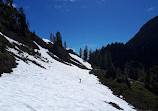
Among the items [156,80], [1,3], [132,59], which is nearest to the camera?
[1,3]

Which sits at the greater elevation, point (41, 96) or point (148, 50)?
point (148, 50)

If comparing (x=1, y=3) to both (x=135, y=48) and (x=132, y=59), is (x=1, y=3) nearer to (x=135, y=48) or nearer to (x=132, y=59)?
(x=132, y=59)

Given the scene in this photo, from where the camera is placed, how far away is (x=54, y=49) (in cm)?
5100

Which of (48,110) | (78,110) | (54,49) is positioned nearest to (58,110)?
(48,110)

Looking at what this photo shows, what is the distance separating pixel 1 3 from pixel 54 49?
1772 inches

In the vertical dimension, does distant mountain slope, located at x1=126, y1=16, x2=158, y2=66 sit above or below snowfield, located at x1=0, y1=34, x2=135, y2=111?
above

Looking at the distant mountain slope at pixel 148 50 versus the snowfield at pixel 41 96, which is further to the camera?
the distant mountain slope at pixel 148 50

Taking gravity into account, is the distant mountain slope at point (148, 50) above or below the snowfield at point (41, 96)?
above

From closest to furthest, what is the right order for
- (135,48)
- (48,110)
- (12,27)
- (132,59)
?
1. (48,110)
2. (12,27)
3. (132,59)
4. (135,48)

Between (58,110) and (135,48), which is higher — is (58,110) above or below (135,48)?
below

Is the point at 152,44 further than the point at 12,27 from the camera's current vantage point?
Yes

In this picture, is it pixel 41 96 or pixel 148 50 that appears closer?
pixel 41 96

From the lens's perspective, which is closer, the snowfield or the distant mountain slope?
the snowfield

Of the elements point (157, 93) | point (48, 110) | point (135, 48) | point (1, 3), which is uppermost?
point (135, 48)
